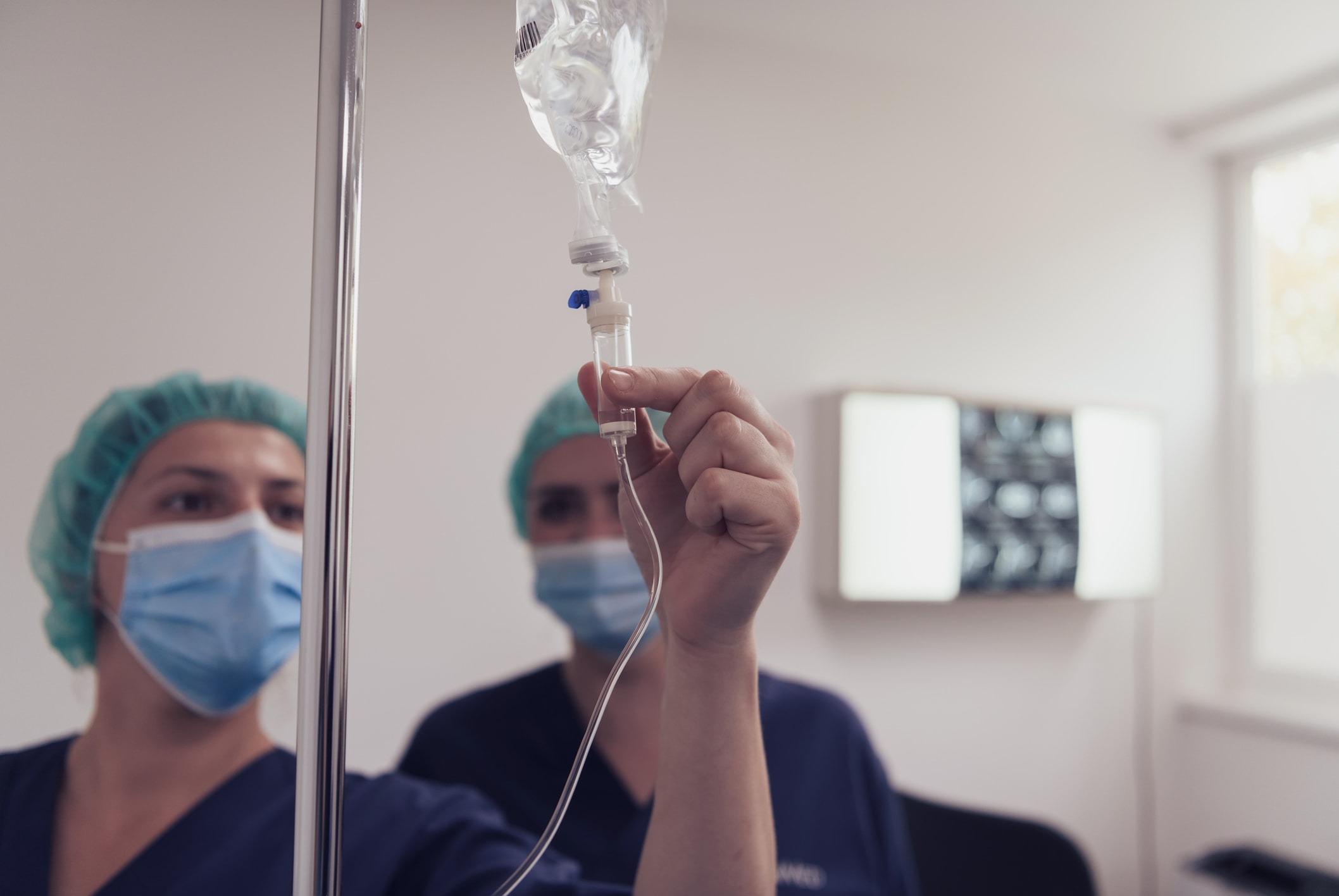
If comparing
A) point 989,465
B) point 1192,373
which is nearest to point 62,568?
point 989,465

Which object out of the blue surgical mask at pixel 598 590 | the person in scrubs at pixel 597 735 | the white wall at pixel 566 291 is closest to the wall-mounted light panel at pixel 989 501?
the white wall at pixel 566 291

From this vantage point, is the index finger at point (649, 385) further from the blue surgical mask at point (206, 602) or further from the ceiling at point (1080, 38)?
the ceiling at point (1080, 38)

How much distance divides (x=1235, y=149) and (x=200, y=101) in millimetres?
2847

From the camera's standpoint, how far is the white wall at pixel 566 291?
1469 mm

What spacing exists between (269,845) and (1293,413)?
9.28ft

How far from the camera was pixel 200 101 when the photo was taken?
1562 millimetres

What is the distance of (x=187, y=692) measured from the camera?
4.45 feet

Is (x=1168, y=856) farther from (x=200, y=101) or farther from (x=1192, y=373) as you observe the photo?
(x=200, y=101)

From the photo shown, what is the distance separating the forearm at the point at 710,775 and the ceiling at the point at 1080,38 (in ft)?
5.37

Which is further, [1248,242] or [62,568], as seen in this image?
[1248,242]

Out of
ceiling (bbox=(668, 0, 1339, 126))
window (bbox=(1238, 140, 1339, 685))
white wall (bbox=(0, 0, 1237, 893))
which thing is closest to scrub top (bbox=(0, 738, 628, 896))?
white wall (bbox=(0, 0, 1237, 893))

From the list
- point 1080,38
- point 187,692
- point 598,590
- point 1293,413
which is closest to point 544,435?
point 598,590

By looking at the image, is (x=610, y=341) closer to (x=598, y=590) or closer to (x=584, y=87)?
(x=584, y=87)

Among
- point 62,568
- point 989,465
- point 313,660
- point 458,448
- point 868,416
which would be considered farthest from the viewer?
point 989,465
